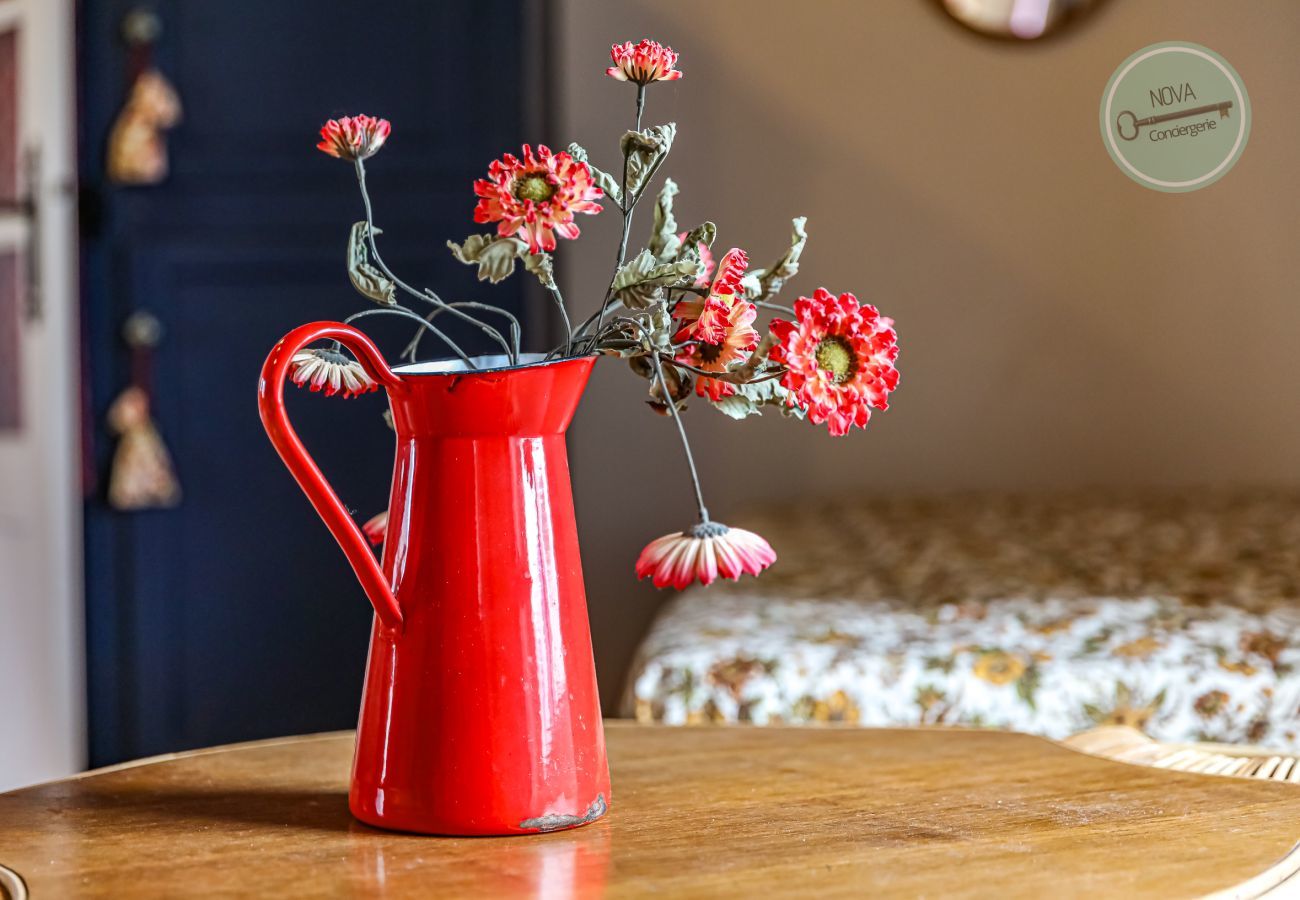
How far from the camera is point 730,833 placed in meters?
0.71

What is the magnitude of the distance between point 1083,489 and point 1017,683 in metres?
1.82

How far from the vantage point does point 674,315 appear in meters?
0.72

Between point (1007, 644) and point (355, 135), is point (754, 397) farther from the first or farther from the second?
point (1007, 644)

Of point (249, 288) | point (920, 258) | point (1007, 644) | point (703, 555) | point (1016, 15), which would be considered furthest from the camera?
point (920, 258)

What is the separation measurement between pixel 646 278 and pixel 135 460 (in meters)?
2.55

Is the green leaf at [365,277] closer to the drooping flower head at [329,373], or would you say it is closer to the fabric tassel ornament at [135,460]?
the drooping flower head at [329,373]

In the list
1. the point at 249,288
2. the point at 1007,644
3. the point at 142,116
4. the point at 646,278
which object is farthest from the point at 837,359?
the point at 142,116

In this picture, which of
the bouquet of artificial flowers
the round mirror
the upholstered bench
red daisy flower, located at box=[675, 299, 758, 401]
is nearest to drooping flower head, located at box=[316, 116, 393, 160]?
the bouquet of artificial flowers

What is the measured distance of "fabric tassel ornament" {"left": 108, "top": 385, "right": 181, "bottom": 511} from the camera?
2.98m

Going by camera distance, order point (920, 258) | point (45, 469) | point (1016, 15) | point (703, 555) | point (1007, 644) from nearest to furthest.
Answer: point (703, 555), point (1007, 644), point (45, 469), point (1016, 15), point (920, 258)

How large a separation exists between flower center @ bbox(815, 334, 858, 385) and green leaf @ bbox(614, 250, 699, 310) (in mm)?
80

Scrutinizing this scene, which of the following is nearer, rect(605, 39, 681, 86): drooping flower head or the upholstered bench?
rect(605, 39, 681, 86): drooping flower head

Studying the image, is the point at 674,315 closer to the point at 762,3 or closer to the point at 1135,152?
the point at 1135,152

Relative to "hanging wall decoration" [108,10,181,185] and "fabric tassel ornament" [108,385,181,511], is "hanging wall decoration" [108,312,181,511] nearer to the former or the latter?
"fabric tassel ornament" [108,385,181,511]
